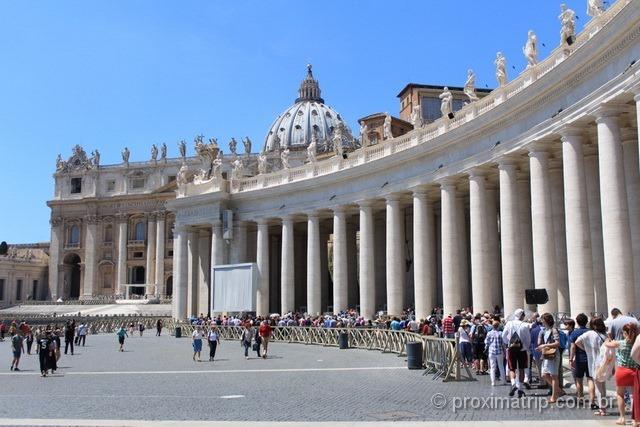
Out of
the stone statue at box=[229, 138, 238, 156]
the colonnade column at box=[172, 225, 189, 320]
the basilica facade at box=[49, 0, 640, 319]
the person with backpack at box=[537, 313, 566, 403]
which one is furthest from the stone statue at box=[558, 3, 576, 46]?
the stone statue at box=[229, 138, 238, 156]

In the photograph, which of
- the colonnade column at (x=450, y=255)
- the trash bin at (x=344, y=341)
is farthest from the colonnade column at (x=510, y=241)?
the trash bin at (x=344, y=341)

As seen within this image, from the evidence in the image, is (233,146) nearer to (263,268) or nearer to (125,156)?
(125,156)

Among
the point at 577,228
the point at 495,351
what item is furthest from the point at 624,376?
the point at 577,228

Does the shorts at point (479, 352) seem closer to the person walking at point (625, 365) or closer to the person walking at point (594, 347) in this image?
the person walking at point (594, 347)

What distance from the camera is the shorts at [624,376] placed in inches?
490

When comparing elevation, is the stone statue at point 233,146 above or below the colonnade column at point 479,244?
above

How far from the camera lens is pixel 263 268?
57.4 m

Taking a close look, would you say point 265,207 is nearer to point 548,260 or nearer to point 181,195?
point 181,195

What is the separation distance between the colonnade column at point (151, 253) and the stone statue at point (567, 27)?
114330mm

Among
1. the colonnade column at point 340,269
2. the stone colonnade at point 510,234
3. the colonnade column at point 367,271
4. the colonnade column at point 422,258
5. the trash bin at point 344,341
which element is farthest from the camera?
the colonnade column at point 340,269

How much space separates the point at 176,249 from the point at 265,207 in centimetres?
1084

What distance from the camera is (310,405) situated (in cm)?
1681

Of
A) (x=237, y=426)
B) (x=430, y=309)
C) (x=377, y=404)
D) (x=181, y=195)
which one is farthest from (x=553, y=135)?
(x=181, y=195)

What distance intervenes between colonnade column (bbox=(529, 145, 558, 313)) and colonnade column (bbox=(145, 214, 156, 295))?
4386 inches
